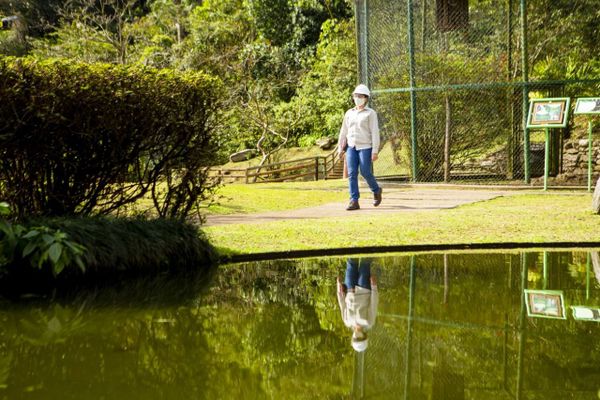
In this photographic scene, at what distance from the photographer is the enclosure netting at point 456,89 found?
19.0m

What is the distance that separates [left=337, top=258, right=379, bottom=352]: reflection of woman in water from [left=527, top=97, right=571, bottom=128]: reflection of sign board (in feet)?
28.1

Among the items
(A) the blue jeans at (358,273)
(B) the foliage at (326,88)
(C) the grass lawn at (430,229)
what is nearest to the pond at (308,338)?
(A) the blue jeans at (358,273)

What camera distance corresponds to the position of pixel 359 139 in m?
14.6

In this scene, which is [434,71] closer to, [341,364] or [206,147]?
[206,147]

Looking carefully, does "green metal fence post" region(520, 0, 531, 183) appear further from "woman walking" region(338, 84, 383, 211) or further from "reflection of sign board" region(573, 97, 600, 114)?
"woman walking" region(338, 84, 383, 211)

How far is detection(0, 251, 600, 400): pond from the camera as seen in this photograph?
500cm

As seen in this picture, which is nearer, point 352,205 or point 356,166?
point 352,205

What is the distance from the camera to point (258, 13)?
121 ft

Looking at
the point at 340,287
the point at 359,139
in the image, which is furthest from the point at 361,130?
the point at 340,287

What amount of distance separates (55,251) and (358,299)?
2.68m

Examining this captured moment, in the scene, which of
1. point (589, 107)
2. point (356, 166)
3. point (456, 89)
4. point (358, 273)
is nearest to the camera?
point (358, 273)

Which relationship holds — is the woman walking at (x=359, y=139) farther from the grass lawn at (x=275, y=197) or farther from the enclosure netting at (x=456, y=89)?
the enclosure netting at (x=456, y=89)

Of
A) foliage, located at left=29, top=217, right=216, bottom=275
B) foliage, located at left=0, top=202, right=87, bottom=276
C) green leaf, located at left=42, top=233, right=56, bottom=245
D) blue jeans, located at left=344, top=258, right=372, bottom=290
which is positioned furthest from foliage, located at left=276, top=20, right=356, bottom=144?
green leaf, located at left=42, top=233, right=56, bottom=245

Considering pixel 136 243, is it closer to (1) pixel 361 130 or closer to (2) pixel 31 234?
(2) pixel 31 234
